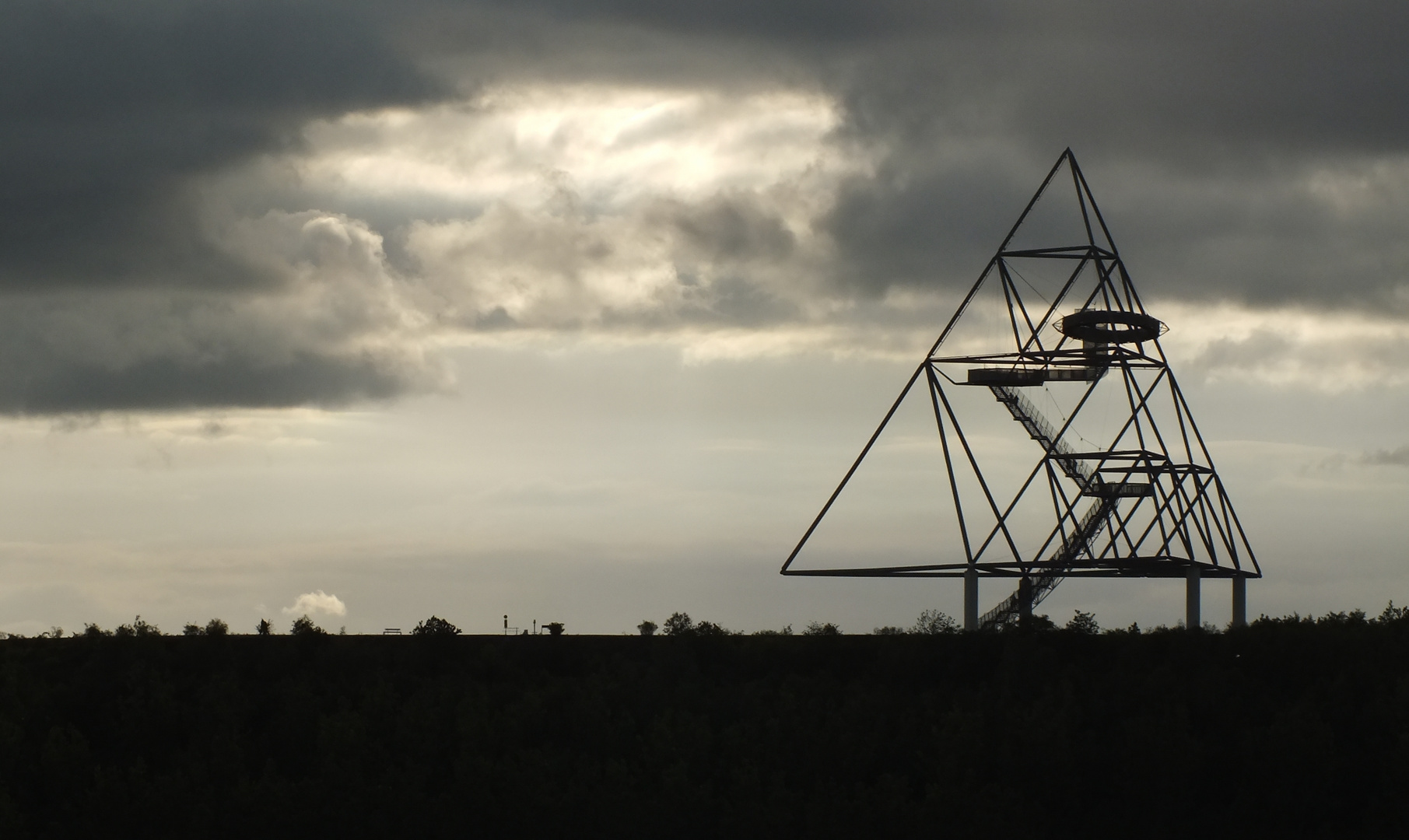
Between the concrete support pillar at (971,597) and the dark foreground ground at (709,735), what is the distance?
624 mm

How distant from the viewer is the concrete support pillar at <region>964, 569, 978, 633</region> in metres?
63.7

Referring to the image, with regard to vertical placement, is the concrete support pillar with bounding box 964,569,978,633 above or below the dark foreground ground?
above

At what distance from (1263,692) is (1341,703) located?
7.40 ft

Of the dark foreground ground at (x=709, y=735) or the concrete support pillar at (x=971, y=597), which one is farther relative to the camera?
the concrete support pillar at (x=971, y=597)

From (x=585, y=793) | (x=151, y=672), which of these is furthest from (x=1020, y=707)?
(x=151, y=672)

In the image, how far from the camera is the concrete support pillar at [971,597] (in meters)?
63.7

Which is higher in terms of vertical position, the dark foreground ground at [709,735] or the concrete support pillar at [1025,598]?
the concrete support pillar at [1025,598]

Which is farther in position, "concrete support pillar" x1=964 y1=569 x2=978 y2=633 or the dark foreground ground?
"concrete support pillar" x1=964 y1=569 x2=978 y2=633

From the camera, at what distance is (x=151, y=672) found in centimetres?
6241

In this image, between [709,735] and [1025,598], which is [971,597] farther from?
[709,735]

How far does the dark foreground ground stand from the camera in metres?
57.1

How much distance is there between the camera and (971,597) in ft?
210

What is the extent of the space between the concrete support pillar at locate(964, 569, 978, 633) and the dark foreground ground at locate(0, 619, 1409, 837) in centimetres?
62

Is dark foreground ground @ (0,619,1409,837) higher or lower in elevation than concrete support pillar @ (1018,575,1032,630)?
lower
